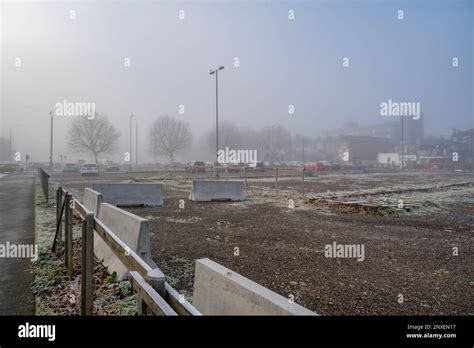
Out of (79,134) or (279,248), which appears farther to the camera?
(79,134)

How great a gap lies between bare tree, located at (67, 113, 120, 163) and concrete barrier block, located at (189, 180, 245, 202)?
6213cm

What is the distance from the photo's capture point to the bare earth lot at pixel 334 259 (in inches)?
193

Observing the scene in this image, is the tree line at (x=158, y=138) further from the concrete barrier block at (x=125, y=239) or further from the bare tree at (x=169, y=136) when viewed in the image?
the concrete barrier block at (x=125, y=239)

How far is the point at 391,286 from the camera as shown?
534 centimetres

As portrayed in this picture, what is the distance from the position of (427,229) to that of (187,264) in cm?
713

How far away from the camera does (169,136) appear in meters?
78.8

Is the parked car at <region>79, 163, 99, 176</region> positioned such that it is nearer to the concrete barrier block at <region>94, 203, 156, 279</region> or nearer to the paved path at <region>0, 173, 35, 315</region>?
the paved path at <region>0, 173, 35, 315</region>

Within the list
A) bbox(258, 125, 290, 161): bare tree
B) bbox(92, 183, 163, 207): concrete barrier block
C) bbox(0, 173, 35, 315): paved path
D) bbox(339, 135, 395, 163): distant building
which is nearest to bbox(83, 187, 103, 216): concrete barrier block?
bbox(0, 173, 35, 315): paved path

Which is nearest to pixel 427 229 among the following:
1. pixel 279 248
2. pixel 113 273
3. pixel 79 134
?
pixel 279 248

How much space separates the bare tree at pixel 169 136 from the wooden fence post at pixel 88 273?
244 feet

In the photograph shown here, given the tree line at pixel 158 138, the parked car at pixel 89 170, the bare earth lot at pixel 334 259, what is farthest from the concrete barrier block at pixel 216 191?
the tree line at pixel 158 138

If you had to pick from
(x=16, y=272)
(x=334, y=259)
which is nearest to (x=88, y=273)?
(x=16, y=272)
